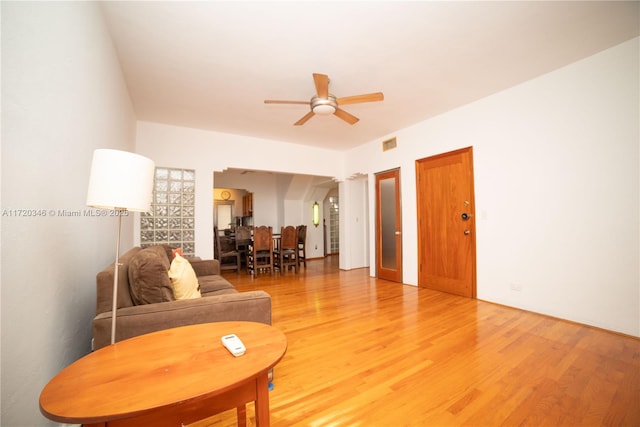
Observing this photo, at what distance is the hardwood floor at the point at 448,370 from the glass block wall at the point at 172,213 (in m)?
2.35

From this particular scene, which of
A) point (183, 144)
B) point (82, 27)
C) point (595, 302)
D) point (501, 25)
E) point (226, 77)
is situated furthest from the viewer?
point (183, 144)

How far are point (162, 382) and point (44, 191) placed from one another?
40.8 inches

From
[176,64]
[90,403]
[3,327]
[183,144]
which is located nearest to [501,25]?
[176,64]

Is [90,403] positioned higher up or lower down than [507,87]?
lower down

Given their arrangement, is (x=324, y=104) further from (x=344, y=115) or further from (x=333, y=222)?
(x=333, y=222)

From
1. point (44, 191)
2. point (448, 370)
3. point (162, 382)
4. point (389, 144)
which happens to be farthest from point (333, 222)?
point (162, 382)

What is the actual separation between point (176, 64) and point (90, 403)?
3024mm

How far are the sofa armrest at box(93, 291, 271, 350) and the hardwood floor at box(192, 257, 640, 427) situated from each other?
537 mm

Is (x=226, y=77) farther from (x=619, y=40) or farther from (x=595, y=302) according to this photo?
(x=595, y=302)

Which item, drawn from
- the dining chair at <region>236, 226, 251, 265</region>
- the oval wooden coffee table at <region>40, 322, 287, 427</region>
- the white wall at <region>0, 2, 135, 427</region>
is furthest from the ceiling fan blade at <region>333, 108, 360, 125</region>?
the dining chair at <region>236, 226, 251, 265</region>

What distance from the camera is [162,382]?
0.81 metres

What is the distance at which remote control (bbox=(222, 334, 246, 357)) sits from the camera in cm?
96

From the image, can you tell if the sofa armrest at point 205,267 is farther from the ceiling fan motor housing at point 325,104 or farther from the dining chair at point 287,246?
the dining chair at point 287,246

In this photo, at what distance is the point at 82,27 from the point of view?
1.60 meters
